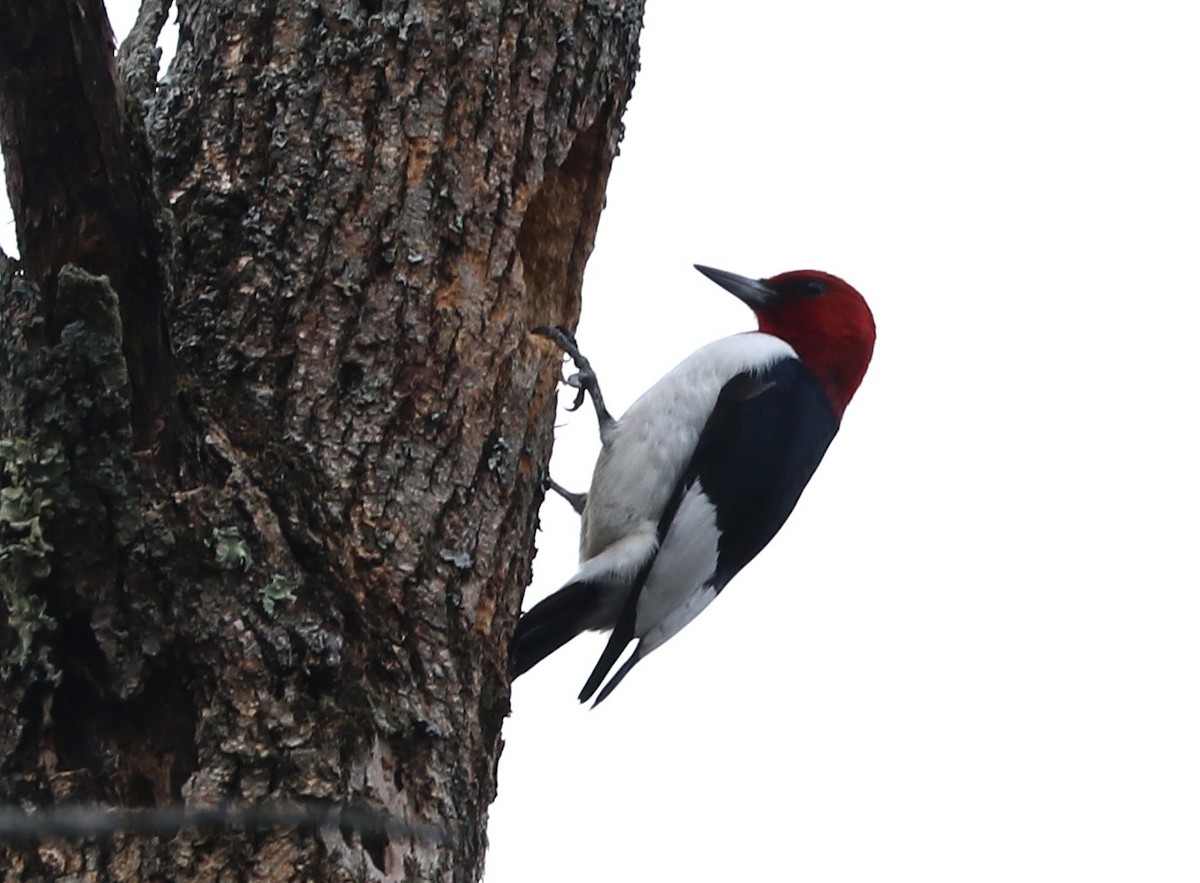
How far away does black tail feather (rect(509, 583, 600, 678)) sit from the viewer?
3002 mm

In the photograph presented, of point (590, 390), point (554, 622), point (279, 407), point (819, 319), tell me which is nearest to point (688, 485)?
point (590, 390)

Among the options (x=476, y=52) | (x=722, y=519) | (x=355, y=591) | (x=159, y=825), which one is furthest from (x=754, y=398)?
(x=159, y=825)

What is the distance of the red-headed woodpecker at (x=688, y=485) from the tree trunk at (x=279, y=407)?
100cm

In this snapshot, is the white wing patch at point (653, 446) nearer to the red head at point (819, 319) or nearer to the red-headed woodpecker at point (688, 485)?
the red-headed woodpecker at point (688, 485)

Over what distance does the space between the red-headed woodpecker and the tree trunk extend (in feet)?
3.29

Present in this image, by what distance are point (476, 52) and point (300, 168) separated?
36cm

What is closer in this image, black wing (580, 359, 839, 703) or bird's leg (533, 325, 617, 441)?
bird's leg (533, 325, 617, 441)

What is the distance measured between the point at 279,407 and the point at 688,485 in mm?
1686

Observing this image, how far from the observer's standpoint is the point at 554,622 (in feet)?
10.4

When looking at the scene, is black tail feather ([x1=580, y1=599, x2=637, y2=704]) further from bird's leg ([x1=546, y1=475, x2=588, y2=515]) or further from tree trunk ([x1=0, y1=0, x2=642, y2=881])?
tree trunk ([x1=0, y1=0, x2=642, y2=881])

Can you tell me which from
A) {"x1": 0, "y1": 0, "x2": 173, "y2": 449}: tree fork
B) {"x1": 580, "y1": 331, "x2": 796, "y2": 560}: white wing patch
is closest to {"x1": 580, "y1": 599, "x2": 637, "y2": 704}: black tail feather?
→ {"x1": 580, "y1": 331, "x2": 796, "y2": 560}: white wing patch

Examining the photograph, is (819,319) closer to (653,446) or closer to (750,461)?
(750,461)

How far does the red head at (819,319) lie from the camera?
4191mm

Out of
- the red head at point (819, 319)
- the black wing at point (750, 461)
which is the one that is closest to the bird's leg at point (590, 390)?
the black wing at point (750, 461)
